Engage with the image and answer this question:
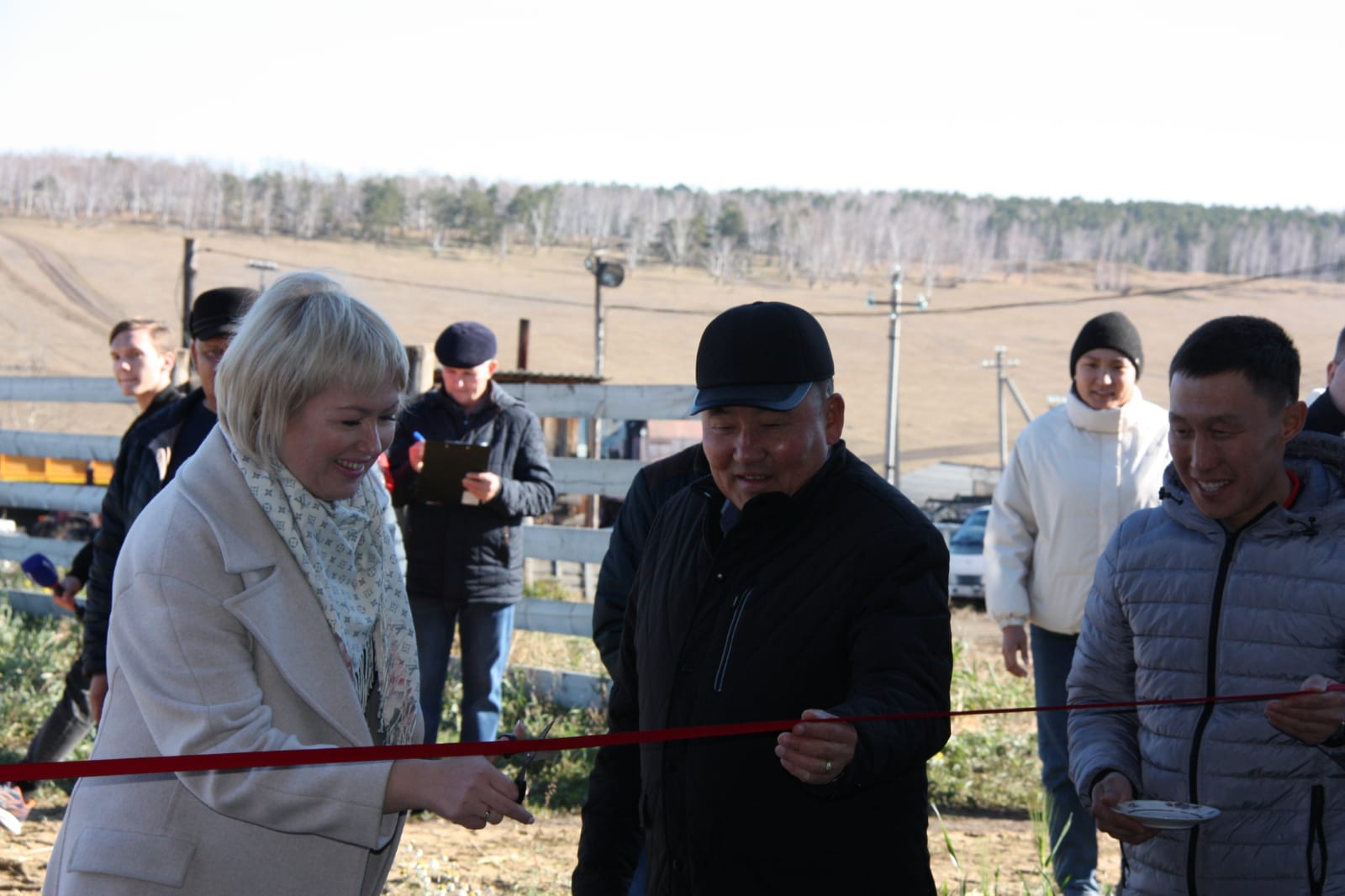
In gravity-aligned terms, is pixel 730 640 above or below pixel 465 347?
below

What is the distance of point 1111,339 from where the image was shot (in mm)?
4746

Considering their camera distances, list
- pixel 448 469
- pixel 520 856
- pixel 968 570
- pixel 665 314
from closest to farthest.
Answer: pixel 520 856 → pixel 448 469 → pixel 968 570 → pixel 665 314

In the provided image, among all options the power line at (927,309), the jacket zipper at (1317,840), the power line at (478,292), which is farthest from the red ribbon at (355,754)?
the power line at (478,292)

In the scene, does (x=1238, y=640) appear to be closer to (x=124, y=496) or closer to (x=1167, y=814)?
(x=1167, y=814)

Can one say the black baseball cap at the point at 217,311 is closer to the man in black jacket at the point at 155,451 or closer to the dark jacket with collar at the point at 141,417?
the man in black jacket at the point at 155,451

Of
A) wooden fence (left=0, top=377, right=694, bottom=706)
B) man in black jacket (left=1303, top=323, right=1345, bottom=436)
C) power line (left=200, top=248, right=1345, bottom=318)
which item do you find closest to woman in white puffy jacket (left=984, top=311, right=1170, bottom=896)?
man in black jacket (left=1303, top=323, right=1345, bottom=436)

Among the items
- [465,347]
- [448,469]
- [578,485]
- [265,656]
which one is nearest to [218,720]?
[265,656]

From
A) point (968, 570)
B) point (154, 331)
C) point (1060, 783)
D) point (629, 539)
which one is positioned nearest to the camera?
point (629, 539)

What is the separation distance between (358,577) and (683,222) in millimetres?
110655

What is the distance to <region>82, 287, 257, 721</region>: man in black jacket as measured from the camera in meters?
4.06

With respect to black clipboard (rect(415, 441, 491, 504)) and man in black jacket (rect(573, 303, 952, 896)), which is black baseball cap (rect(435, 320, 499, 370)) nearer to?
black clipboard (rect(415, 441, 491, 504))

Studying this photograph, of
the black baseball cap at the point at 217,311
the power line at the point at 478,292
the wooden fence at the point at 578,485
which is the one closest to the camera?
the black baseball cap at the point at 217,311

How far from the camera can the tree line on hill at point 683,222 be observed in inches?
4119

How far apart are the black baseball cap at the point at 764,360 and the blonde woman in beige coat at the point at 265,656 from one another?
0.59m
